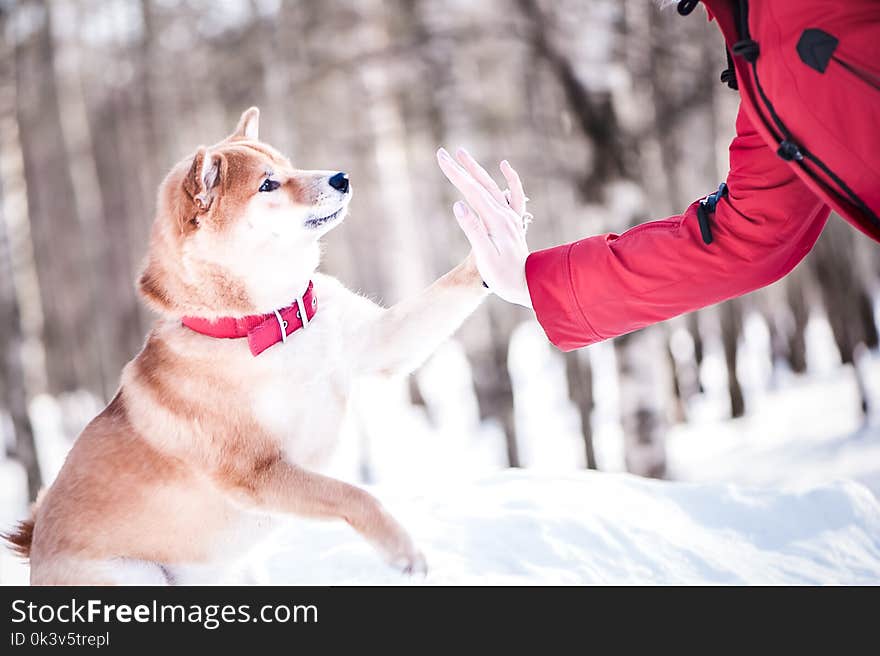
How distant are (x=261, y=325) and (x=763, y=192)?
→ 4.77 ft

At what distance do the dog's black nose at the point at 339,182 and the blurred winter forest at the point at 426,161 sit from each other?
270cm

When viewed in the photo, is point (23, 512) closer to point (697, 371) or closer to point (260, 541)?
point (260, 541)

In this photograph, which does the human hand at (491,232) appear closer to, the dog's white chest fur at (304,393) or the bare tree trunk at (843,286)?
the dog's white chest fur at (304,393)

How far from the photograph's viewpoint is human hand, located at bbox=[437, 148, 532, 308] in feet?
6.86

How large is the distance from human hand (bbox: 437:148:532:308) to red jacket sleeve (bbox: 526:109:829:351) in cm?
8

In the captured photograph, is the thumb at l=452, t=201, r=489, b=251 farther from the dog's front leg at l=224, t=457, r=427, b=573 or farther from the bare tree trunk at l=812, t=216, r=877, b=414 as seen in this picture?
the bare tree trunk at l=812, t=216, r=877, b=414

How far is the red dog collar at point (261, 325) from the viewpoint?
2.42 m

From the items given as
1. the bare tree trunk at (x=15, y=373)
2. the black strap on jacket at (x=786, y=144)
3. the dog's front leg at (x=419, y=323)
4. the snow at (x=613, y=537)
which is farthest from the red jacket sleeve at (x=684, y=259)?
the bare tree trunk at (x=15, y=373)

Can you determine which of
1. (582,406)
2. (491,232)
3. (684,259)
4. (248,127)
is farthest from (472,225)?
(582,406)

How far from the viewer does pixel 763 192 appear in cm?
174

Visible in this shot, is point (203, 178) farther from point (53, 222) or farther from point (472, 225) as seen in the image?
point (53, 222)

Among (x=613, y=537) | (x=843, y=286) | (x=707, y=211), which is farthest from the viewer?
(x=843, y=286)

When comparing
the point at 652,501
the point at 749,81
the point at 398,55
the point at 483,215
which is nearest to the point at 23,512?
the point at 398,55

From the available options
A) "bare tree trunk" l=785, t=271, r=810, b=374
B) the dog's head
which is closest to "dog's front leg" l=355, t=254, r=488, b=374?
the dog's head
